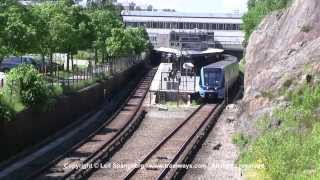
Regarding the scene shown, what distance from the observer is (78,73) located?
170 feet

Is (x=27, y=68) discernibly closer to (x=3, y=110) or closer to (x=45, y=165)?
(x=3, y=110)

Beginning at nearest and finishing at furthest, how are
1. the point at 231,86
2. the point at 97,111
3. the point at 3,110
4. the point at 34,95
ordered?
the point at 3,110 → the point at 34,95 → the point at 97,111 → the point at 231,86

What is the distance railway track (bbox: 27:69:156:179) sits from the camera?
82.3ft

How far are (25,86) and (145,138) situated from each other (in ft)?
21.9

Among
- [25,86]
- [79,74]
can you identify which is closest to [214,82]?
[79,74]

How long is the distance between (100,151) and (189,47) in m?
57.3

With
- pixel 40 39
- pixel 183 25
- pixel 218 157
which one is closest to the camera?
pixel 218 157

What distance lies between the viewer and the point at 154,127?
39094 mm

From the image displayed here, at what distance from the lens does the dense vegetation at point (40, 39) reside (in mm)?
31906

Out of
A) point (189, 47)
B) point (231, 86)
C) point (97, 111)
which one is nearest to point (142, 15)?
point (189, 47)

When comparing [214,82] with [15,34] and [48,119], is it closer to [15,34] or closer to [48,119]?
[15,34]

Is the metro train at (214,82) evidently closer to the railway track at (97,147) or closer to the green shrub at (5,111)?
the railway track at (97,147)

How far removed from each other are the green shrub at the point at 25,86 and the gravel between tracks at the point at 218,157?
8.23 m

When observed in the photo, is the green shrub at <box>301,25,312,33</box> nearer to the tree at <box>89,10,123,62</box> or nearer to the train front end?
the train front end
